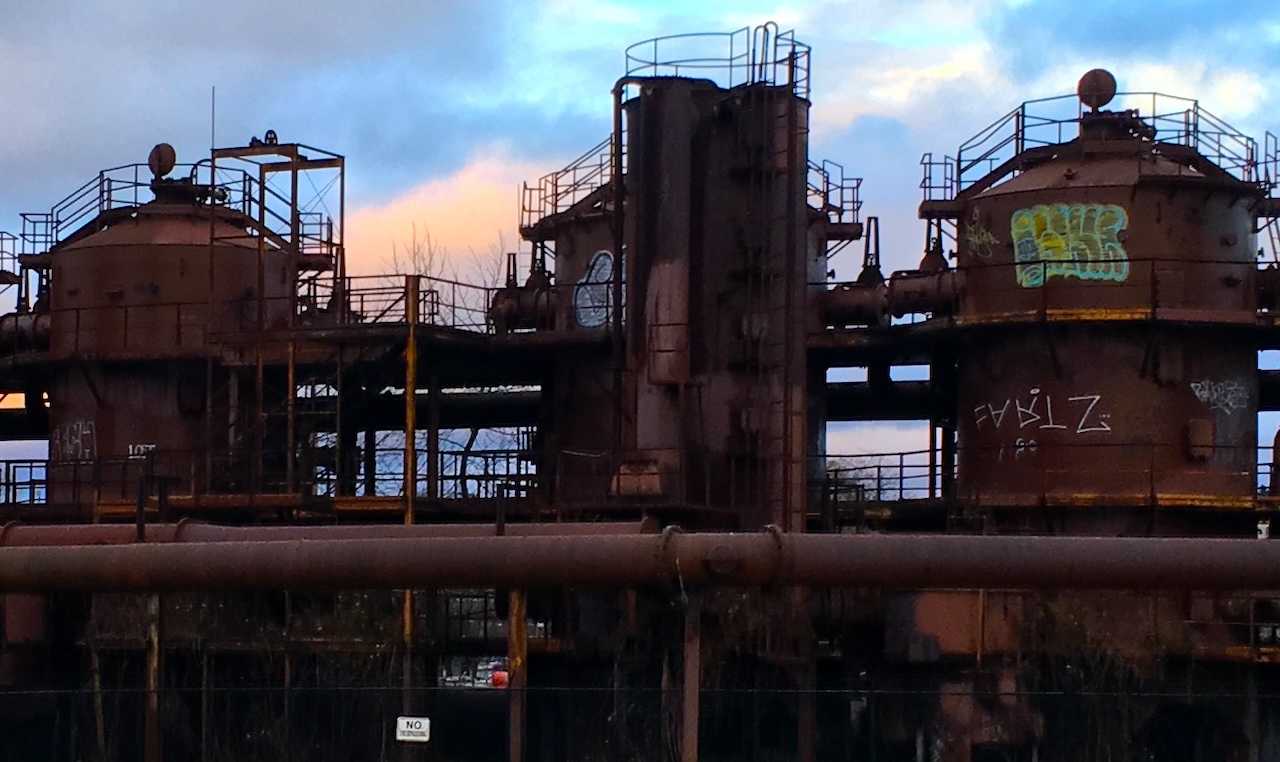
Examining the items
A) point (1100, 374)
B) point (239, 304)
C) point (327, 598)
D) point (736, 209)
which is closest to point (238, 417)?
point (239, 304)

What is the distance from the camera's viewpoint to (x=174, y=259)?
4084cm

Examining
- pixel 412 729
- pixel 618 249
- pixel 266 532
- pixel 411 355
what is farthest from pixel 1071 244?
pixel 412 729

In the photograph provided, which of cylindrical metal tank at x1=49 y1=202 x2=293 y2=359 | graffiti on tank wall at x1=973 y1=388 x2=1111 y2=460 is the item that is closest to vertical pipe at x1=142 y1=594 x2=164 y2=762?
cylindrical metal tank at x1=49 y1=202 x2=293 y2=359

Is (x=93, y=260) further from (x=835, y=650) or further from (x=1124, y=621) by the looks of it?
(x=1124, y=621)

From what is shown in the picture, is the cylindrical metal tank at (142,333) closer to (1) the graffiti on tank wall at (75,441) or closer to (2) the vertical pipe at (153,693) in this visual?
(1) the graffiti on tank wall at (75,441)

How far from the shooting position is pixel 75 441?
4134 centimetres

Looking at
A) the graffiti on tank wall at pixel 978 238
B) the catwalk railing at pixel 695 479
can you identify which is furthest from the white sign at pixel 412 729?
the graffiti on tank wall at pixel 978 238

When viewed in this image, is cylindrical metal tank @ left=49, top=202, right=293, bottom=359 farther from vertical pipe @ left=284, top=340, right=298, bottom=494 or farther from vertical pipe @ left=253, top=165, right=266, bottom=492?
vertical pipe @ left=284, top=340, right=298, bottom=494

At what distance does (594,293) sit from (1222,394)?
12018 millimetres

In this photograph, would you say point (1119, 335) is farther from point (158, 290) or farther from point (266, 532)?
point (158, 290)

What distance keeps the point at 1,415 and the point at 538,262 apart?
14.1 m

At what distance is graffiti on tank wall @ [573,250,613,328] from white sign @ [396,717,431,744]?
59.8 ft

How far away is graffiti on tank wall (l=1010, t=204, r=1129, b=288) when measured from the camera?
1391 inches

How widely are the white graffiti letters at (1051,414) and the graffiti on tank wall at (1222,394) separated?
1808 millimetres
